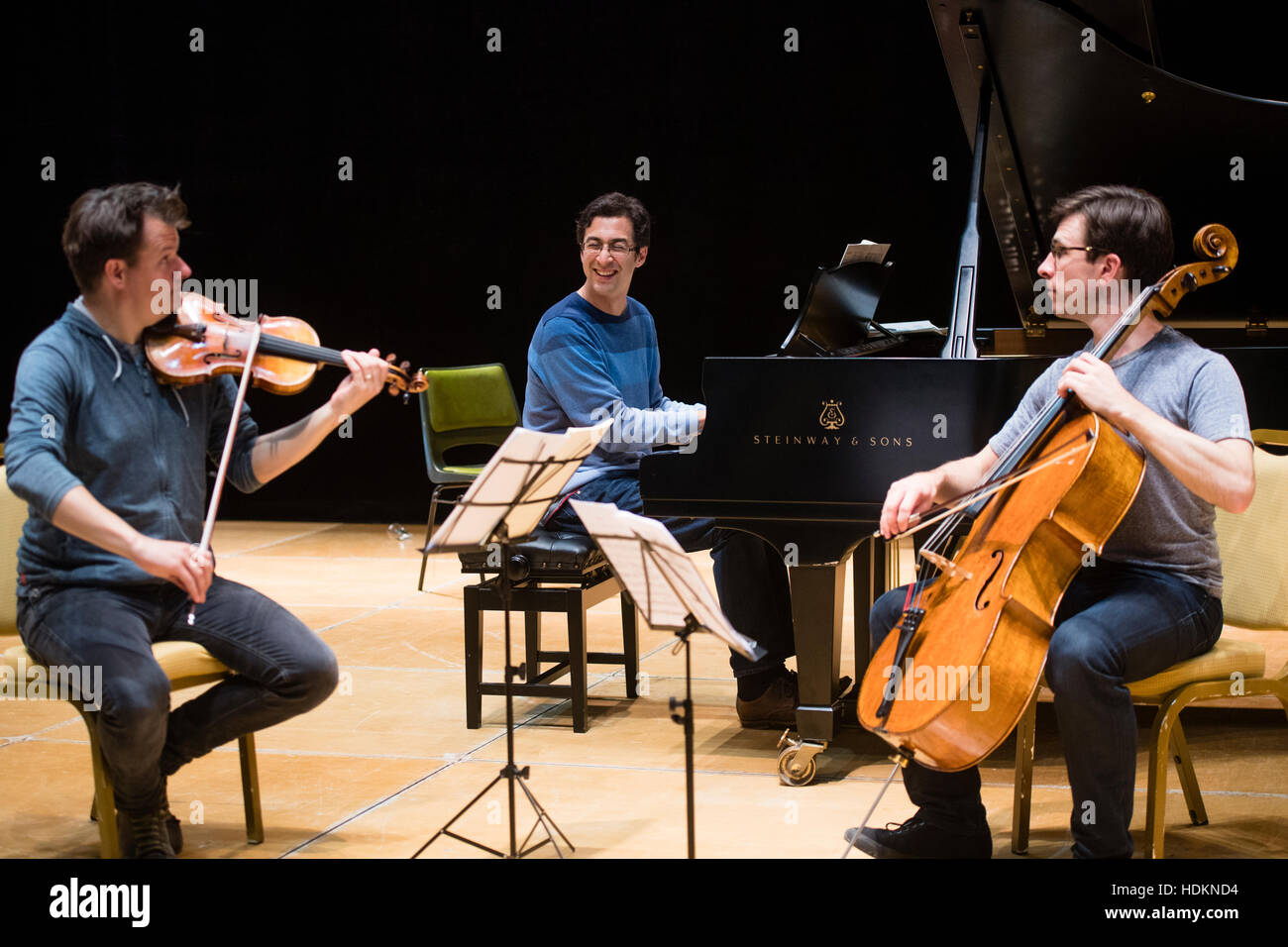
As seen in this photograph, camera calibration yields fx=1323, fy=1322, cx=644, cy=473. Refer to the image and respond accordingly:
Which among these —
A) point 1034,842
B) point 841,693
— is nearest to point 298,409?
point 841,693

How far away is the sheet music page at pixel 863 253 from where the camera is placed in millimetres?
3467

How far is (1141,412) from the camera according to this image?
2.25 metres

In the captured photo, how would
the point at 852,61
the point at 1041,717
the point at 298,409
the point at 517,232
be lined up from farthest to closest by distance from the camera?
the point at 298,409
the point at 517,232
the point at 852,61
the point at 1041,717

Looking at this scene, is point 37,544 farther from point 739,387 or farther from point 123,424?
point 739,387

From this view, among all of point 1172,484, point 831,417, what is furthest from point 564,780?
point 1172,484

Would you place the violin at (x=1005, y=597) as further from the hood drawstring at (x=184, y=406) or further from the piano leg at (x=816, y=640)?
the hood drawstring at (x=184, y=406)

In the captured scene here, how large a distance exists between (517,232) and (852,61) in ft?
6.20

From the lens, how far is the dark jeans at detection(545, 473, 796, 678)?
3553mm

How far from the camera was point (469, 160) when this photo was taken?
6871mm

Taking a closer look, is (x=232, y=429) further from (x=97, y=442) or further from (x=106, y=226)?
(x=106, y=226)

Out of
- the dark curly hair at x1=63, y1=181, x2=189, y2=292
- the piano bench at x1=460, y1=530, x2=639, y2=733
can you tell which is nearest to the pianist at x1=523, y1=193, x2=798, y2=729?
the piano bench at x1=460, y1=530, x2=639, y2=733

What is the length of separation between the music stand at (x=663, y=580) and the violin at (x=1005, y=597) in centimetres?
32

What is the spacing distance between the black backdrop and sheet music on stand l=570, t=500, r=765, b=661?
446cm

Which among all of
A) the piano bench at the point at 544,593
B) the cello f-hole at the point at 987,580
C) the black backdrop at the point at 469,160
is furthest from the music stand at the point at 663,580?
the black backdrop at the point at 469,160
